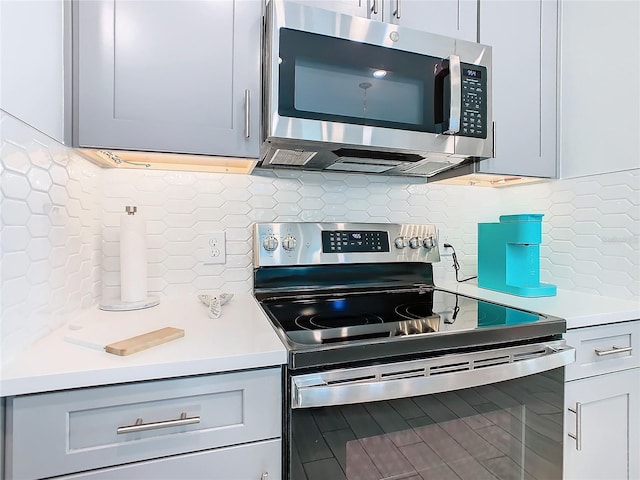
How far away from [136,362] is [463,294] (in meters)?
1.24

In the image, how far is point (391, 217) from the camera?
1673mm

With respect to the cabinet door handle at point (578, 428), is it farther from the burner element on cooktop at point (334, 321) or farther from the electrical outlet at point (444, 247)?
the electrical outlet at point (444, 247)


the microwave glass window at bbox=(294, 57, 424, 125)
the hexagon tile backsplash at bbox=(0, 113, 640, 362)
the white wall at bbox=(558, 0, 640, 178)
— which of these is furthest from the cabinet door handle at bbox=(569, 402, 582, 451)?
the microwave glass window at bbox=(294, 57, 424, 125)

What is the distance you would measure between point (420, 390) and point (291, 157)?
0.88m

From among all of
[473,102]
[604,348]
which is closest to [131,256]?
[473,102]

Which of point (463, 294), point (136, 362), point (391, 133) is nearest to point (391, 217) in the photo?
point (463, 294)

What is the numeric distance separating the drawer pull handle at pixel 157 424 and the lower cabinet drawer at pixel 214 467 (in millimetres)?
78

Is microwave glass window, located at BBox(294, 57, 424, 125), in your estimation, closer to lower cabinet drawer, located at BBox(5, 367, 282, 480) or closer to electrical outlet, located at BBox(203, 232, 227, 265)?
electrical outlet, located at BBox(203, 232, 227, 265)

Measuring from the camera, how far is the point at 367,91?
3.73 ft

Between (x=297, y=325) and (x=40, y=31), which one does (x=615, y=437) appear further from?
(x=40, y=31)

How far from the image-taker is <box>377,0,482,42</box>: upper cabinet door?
1.24m

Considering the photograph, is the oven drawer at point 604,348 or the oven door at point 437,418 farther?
the oven drawer at point 604,348

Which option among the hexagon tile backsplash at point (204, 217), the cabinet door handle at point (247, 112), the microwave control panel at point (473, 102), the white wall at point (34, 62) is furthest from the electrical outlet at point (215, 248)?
the microwave control panel at point (473, 102)

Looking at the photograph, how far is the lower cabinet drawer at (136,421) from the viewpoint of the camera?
2.14 ft
